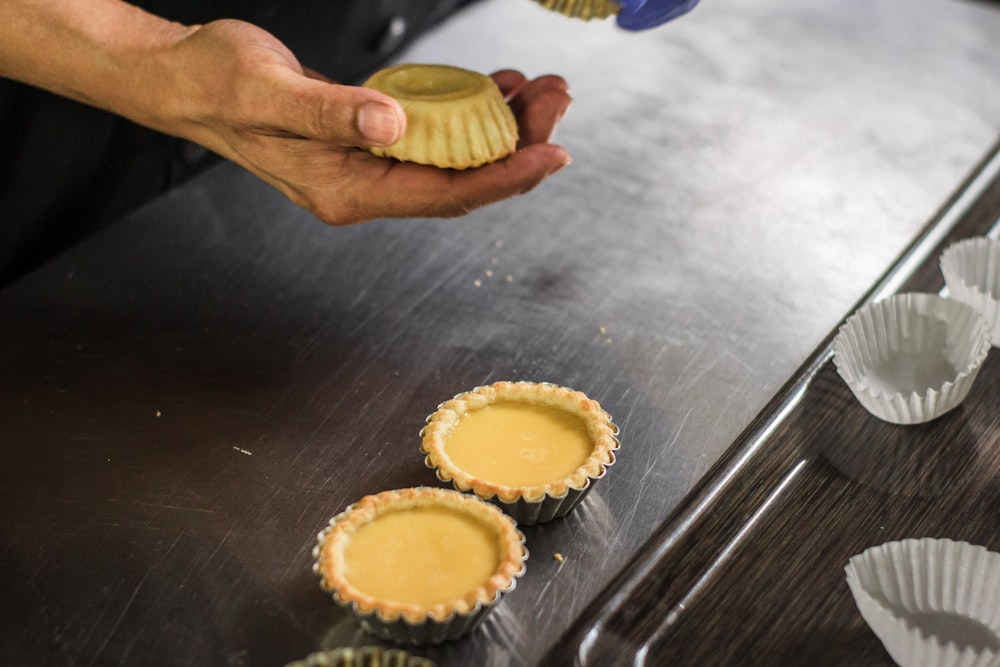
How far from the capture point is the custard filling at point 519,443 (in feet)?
5.19

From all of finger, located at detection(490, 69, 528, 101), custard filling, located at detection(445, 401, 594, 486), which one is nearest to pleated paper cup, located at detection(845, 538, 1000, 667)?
custard filling, located at detection(445, 401, 594, 486)

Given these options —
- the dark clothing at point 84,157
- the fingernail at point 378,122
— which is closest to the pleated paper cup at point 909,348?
the fingernail at point 378,122

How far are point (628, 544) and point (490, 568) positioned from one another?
228 mm

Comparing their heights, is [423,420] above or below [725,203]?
below

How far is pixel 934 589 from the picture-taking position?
1429 mm

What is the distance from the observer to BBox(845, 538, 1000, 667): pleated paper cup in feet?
4.53

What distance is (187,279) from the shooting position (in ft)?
6.86

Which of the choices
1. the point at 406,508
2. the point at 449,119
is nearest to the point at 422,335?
the point at 449,119

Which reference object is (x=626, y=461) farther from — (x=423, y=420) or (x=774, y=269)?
(x=774, y=269)

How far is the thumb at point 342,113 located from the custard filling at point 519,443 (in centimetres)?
45

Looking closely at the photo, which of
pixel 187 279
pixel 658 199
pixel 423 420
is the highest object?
pixel 658 199

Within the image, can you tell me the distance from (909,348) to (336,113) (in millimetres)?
1048

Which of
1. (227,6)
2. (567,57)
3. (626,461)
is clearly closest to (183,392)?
(626,461)

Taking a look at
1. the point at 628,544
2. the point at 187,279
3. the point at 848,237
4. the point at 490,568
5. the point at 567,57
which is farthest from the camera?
the point at 567,57
